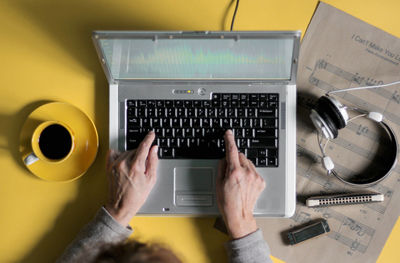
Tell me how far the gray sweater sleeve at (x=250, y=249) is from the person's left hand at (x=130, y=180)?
22 cm

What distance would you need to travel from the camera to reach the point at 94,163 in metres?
0.83

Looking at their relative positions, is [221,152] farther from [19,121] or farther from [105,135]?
[19,121]

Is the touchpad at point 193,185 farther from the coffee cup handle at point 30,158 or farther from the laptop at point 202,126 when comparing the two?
the coffee cup handle at point 30,158

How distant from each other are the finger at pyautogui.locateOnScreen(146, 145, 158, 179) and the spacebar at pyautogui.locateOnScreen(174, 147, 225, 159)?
0.15ft

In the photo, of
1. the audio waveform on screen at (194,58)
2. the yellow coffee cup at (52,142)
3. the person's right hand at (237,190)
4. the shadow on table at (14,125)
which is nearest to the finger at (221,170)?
the person's right hand at (237,190)

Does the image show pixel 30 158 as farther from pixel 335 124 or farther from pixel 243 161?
pixel 335 124

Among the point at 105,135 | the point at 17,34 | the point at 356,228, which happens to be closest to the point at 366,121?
the point at 356,228

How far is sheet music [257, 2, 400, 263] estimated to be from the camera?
0.82m

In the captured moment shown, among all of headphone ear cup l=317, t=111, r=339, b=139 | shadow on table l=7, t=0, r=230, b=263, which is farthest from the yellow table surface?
headphone ear cup l=317, t=111, r=339, b=139

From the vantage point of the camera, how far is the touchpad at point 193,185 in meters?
0.79

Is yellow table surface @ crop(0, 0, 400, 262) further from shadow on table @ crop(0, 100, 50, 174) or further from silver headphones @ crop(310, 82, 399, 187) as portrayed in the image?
silver headphones @ crop(310, 82, 399, 187)

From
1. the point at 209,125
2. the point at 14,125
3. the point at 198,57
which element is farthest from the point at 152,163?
the point at 14,125

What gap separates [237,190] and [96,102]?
389 mm

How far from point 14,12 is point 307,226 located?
86cm
